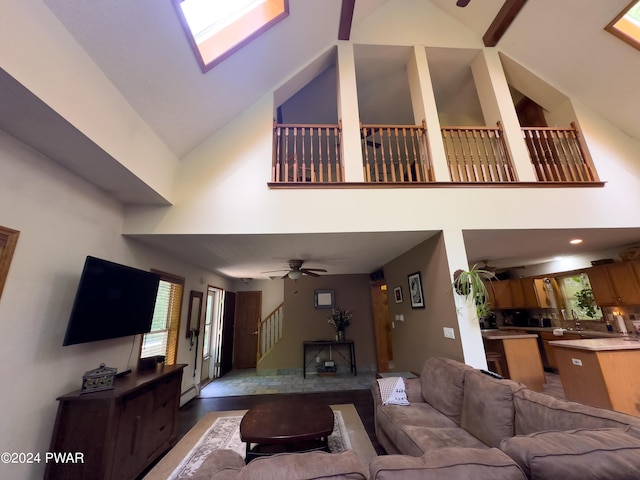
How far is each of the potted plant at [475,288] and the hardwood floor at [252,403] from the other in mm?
2003

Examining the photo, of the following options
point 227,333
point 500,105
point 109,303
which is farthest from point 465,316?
point 227,333

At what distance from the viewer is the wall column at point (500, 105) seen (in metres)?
3.57

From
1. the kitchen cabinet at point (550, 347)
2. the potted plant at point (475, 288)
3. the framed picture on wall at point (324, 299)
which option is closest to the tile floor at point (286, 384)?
the kitchen cabinet at point (550, 347)

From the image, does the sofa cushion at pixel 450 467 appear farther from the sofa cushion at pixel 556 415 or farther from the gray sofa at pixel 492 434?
the sofa cushion at pixel 556 415

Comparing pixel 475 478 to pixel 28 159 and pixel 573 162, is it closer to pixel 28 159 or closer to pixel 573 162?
pixel 28 159

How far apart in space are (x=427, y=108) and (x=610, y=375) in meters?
3.94

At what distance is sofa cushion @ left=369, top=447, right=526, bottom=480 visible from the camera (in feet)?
2.92

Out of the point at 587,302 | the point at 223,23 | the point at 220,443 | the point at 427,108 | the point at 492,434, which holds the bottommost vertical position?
Result: the point at 220,443

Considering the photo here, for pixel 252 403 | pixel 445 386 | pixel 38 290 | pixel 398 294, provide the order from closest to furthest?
pixel 38 290 → pixel 445 386 → pixel 252 403 → pixel 398 294

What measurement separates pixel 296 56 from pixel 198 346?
5.25 meters

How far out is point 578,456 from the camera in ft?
3.13

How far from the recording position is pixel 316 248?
12.9 feet

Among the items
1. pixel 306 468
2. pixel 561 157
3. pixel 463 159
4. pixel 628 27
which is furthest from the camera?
pixel 561 157

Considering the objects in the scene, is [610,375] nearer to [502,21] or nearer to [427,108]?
[427,108]
